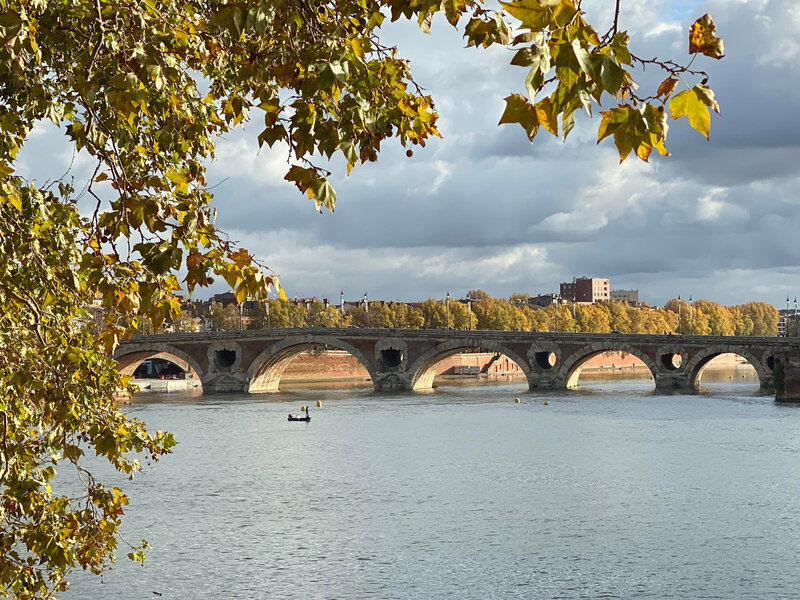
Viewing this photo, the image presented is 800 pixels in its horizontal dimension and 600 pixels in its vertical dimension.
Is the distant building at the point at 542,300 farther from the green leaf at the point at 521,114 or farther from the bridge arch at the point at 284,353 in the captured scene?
the green leaf at the point at 521,114

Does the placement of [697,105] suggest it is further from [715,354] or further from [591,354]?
[591,354]

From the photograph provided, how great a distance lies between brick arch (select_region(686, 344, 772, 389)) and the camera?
229ft

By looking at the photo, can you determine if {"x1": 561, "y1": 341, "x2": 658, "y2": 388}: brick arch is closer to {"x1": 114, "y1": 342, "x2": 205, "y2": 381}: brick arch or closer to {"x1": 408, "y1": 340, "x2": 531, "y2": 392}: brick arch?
{"x1": 408, "y1": 340, "x2": 531, "y2": 392}: brick arch

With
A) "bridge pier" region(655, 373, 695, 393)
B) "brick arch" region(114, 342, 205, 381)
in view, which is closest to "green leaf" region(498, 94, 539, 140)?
"bridge pier" region(655, 373, 695, 393)

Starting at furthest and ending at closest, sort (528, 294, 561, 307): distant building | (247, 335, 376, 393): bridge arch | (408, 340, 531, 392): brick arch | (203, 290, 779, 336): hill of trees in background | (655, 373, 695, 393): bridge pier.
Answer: (528, 294, 561, 307): distant building → (203, 290, 779, 336): hill of trees in background → (247, 335, 376, 393): bridge arch → (408, 340, 531, 392): brick arch → (655, 373, 695, 393): bridge pier

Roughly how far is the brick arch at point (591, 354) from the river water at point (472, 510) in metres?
21.2

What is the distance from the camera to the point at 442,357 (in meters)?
81.4

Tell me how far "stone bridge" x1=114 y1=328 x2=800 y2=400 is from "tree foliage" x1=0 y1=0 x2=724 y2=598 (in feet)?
212

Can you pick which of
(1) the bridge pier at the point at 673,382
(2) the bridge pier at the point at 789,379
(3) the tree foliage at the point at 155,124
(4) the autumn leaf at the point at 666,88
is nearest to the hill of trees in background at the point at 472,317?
(1) the bridge pier at the point at 673,382

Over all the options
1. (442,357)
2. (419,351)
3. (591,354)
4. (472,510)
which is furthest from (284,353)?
(472,510)

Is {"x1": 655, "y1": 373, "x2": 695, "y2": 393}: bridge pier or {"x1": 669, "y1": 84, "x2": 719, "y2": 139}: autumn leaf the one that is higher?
{"x1": 669, "y1": 84, "x2": 719, "y2": 139}: autumn leaf

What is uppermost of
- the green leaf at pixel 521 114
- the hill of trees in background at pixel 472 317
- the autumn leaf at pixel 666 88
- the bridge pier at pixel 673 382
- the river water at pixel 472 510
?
the hill of trees in background at pixel 472 317

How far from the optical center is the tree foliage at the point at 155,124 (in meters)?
3.24

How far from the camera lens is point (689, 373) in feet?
237
